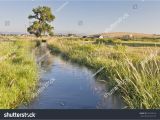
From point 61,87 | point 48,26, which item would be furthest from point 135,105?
point 48,26

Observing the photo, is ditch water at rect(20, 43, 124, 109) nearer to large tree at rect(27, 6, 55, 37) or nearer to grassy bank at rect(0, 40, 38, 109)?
grassy bank at rect(0, 40, 38, 109)

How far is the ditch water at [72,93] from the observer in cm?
1034

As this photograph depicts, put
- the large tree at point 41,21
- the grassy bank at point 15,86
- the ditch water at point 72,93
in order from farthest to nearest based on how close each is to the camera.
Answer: the large tree at point 41,21
the ditch water at point 72,93
the grassy bank at point 15,86

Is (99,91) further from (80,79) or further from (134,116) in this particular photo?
(134,116)

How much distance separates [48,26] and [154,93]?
107 ft

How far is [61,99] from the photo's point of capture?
1123 cm

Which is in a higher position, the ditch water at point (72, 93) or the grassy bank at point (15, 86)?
the grassy bank at point (15, 86)

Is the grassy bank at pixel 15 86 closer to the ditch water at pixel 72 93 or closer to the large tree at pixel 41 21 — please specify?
the ditch water at pixel 72 93

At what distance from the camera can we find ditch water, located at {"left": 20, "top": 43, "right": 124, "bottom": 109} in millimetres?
10336

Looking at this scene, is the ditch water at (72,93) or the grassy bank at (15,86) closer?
the grassy bank at (15,86)

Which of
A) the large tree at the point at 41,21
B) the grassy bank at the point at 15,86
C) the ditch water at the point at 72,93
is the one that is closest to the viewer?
the grassy bank at the point at 15,86

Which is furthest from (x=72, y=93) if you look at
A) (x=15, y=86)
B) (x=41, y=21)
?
(x=41, y=21)

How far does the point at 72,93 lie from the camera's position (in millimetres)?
12211

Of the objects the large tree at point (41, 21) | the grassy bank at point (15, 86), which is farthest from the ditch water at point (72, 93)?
the large tree at point (41, 21)
